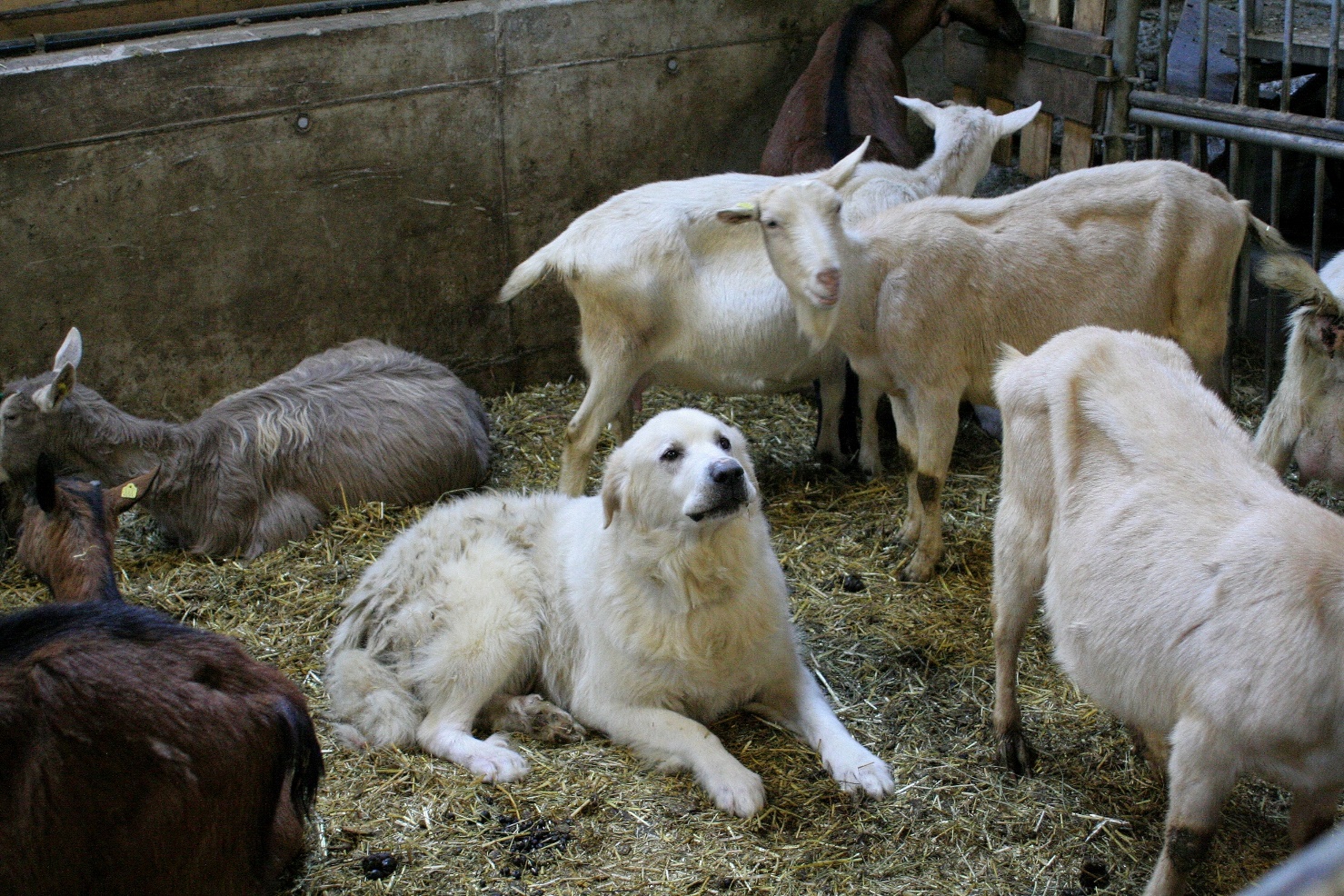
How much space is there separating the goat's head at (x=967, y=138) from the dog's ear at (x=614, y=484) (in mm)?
2881

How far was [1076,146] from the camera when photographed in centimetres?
671

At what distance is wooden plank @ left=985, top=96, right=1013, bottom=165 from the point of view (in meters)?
7.45

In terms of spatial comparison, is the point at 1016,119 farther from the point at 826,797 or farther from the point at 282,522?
the point at 282,522

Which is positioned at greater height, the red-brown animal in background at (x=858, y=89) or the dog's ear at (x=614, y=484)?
the red-brown animal in background at (x=858, y=89)

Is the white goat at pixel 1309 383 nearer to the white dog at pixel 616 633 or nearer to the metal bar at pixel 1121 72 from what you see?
the white dog at pixel 616 633

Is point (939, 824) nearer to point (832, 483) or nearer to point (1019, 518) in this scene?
point (1019, 518)

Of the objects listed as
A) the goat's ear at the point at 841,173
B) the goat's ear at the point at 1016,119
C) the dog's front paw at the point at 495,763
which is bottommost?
the dog's front paw at the point at 495,763

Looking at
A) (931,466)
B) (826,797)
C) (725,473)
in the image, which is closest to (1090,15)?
(931,466)

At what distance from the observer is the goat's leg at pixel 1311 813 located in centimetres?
303

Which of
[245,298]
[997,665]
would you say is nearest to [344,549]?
[245,298]

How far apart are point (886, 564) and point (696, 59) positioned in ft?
11.2

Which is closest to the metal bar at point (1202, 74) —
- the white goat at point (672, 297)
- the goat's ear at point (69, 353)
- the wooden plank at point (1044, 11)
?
the wooden plank at point (1044, 11)

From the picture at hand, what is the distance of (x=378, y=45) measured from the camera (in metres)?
6.31

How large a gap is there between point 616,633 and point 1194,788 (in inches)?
73.0
